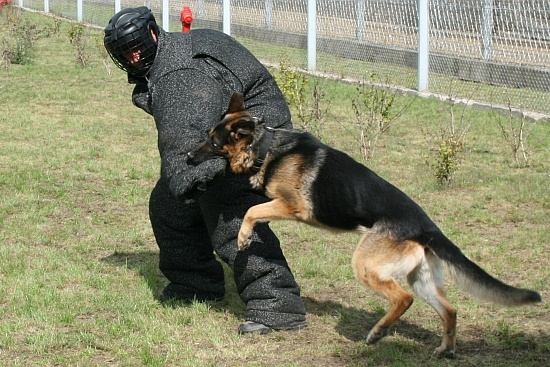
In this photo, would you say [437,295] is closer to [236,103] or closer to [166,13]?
[236,103]

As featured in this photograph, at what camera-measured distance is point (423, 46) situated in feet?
44.1

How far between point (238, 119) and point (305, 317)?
1.35 m

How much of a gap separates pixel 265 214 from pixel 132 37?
1.16 metres

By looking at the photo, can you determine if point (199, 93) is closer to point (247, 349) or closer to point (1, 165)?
point (247, 349)

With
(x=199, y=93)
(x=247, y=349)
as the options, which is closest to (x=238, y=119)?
(x=199, y=93)

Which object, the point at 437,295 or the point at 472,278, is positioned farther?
the point at 437,295

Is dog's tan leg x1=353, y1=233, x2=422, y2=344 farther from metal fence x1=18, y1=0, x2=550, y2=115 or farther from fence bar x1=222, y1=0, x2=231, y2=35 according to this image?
fence bar x1=222, y1=0, x2=231, y2=35

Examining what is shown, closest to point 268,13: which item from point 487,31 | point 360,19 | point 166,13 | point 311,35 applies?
point 311,35

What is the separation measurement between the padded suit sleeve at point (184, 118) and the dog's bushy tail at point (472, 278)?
1172 millimetres

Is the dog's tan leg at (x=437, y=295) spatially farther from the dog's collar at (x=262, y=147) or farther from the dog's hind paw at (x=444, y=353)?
the dog's collar at (x=262, y=147)

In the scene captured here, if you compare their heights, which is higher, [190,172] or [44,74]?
[190,172]

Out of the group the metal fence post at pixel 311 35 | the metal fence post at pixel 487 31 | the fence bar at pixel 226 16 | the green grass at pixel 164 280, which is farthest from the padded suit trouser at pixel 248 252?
the fence bar at pixel 226 16

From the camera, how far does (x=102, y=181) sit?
8.45m

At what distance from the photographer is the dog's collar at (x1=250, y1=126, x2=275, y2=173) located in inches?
172
